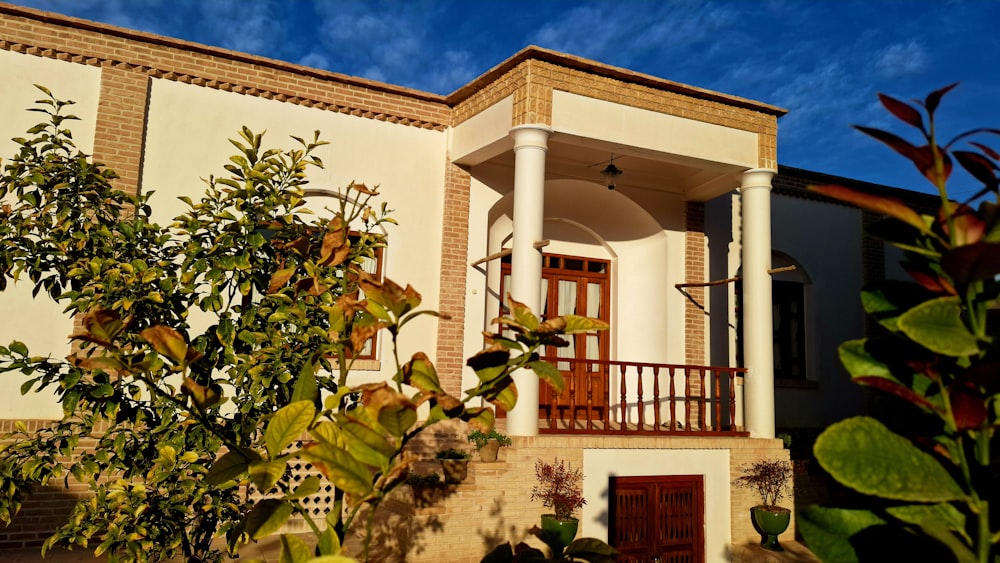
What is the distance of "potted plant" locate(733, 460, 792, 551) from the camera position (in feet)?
29.8

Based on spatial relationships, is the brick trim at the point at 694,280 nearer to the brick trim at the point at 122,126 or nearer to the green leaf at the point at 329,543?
the brick trim at the point at 122,126

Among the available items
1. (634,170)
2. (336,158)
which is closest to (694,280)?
(634,170)

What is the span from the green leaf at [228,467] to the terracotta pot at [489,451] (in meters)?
6.75

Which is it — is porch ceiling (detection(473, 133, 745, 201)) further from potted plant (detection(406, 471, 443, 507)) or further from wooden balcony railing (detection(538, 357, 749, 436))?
potted plant (detection(406, 471, 443, 507))

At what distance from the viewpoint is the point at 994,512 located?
920 millimetres

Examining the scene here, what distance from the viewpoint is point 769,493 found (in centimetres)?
945

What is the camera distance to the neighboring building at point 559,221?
330 inches

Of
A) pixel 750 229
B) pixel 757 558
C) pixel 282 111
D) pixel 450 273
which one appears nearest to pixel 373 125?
pixel 282 111

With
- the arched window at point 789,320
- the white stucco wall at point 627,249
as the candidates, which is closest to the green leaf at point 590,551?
the white stucco wall at point 627,249

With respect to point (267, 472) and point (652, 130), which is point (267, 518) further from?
point (652, 130)

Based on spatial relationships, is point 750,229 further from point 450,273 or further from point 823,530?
point 823,530

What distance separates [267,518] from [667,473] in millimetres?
8287

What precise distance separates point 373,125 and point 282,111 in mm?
1166

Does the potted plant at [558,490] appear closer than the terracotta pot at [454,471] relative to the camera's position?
No
